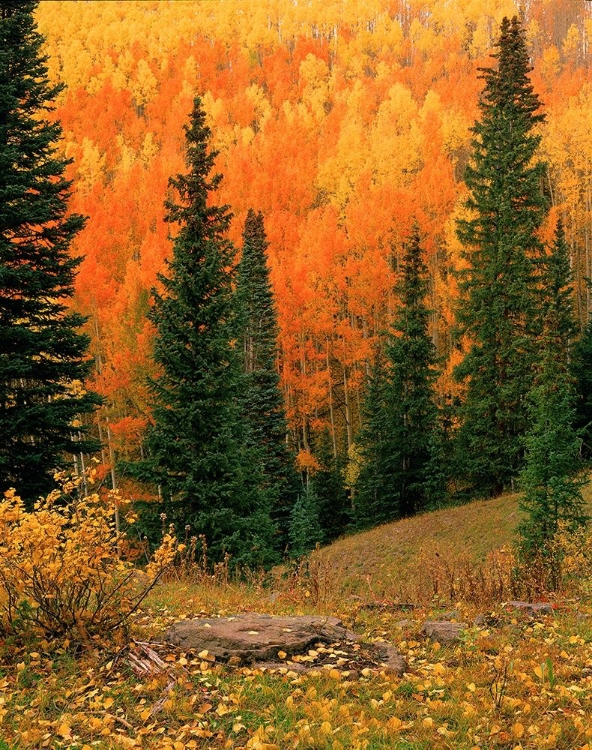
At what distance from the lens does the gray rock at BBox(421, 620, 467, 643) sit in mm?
5473

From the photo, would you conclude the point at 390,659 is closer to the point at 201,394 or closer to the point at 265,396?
the point at 201,394

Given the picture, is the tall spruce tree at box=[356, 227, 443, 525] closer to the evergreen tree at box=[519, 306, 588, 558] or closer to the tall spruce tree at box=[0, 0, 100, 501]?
the evergreen tree at box=[519, 306, 588, 558]

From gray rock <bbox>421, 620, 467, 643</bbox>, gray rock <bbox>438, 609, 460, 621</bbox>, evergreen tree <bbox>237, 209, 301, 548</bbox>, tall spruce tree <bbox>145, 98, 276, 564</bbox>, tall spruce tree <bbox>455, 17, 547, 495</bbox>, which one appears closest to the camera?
gray rock <bbox>421, 620, 467, 643</bbox>

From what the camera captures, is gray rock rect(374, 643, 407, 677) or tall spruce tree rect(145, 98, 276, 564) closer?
gray rock rect(374, 643, 407, 677)

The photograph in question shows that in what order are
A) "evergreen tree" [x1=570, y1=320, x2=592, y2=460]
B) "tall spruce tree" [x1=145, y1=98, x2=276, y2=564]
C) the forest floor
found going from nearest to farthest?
1. the forest floor
2. "tall spruce tree" [x1=145, y1=98, x2=276, y2=564]
3. "evergreen tree" [x1=570, y1=320, x2=592, y2=460]

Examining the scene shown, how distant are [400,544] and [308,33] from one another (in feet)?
352

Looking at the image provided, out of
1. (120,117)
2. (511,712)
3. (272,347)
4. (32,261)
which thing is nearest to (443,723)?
(511,712)

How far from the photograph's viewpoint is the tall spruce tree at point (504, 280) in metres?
22.5

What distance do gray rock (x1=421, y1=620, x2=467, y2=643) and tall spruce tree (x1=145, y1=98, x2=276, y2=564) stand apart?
24.7 ft

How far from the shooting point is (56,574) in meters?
4.72

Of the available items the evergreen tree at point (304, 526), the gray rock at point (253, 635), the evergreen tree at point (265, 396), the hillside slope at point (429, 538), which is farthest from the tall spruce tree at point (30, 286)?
the evergreen tree at point (265, 396)

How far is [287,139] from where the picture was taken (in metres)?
68.4

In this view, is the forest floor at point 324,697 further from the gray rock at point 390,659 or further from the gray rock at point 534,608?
the gray rock at point 534,608

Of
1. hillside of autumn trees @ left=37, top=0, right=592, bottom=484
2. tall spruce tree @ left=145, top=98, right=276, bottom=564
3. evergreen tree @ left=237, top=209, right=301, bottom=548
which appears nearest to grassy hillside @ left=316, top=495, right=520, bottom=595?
evergreen tree @ left=237, top=209, right=301, bottom=548
